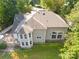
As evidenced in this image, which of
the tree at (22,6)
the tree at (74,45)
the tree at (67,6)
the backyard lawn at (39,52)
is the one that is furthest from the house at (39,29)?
the tree at (74,45)

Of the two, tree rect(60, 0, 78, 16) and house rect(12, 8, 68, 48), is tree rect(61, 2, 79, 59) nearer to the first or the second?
house rect(12, 8, 68, 48)

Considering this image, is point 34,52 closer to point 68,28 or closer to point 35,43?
point 35,43

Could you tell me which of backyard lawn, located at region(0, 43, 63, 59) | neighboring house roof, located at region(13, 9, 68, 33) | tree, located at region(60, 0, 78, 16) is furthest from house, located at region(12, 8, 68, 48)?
tree, located at region(60, 0, 78, 16)

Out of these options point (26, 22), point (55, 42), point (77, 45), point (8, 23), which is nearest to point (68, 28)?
point (55, 42)

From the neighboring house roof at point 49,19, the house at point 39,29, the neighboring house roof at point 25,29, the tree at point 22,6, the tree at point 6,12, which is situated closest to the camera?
the neighboring house roof at point 25,29

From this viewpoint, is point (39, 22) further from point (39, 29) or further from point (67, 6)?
point (67, 6)

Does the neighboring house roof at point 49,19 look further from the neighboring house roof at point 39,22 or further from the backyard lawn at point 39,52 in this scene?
the backyard lawn at point 39,52
